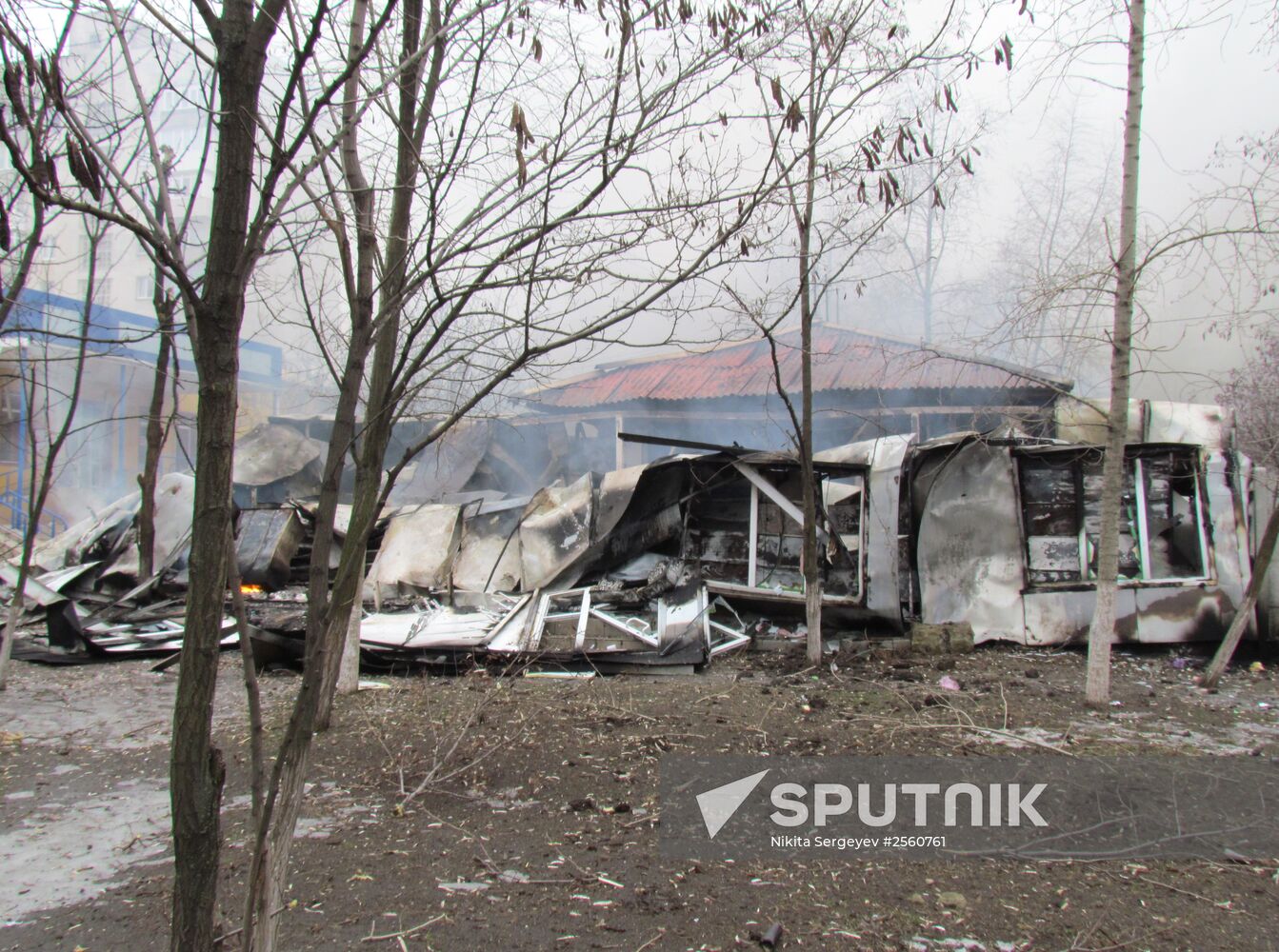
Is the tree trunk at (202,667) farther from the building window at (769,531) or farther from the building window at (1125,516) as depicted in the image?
the building window at (1125,516)

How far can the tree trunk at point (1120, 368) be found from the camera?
618 cm

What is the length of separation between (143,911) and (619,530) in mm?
6932

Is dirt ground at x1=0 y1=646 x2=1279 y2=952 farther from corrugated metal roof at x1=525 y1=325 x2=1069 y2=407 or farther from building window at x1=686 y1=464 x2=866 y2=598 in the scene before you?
corrugated metal roof at x1=525 y1=325 x2=1069 y2=407

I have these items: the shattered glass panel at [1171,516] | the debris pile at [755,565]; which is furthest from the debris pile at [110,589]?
the shattered glass panel at [1171,516]

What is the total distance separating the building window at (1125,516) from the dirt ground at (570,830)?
175 centimetres

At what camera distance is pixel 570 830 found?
3.92 m

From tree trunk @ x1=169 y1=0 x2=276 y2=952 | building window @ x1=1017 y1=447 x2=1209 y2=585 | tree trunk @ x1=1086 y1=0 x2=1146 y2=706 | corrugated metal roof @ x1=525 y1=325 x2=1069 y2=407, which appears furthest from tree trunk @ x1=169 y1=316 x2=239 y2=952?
corrugated metal roof @ x1=525 y1=325 x2=1069 y2=407

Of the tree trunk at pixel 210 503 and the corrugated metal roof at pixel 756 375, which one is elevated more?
the corrugated metal roof at pixel 756 375

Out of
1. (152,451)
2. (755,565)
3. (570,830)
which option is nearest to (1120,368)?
(755,565)

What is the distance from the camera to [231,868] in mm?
3414

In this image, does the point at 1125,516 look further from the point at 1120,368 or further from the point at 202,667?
the point at 202,667

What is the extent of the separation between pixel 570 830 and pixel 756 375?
1390 cm

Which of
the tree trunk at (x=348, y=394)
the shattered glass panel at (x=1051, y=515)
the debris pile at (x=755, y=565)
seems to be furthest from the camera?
the shattered glass panel at (x=1051, y=515)

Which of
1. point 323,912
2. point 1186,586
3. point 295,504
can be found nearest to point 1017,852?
point 323,912
